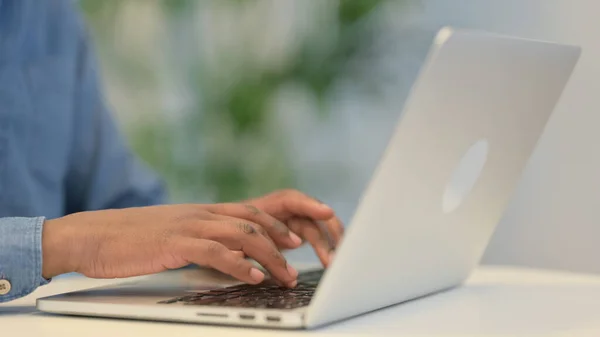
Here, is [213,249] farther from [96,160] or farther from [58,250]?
[96,160]

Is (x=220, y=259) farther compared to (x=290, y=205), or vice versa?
(x=290, y=205)

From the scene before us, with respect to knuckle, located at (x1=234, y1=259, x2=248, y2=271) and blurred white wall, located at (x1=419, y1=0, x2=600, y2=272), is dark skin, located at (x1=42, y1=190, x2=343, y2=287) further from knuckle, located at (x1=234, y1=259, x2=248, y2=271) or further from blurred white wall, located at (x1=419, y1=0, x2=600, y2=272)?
blurred white wall, located at (x1=419, y1=0, x2=600, y2=272)

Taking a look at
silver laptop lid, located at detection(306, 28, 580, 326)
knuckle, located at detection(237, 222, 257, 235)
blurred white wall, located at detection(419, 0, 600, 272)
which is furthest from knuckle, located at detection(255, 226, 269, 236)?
blurred white wall, located at detection(419, 0, 600, 272)

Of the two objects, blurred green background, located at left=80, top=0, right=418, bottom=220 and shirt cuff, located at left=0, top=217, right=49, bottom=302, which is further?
blurred green background, located at left=80, top=0, right=418, bottom=220

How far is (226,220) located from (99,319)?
0.58 ft

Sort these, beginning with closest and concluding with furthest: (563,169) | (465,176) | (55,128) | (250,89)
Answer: (465,176) < (55,128) < (563,169) < (250,89)

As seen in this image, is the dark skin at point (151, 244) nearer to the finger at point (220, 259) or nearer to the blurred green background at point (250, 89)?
the finger at point (220, 259)

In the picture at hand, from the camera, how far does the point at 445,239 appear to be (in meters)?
0.91

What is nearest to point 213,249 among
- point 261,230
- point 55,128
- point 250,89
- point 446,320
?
point 261,230

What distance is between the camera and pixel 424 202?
2.55ft

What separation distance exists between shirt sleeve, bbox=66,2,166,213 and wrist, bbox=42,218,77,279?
74 cm

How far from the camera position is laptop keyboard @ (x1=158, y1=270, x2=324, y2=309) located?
0.75 meters

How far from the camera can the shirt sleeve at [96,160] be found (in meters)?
1.62

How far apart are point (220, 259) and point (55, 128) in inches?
33.8
